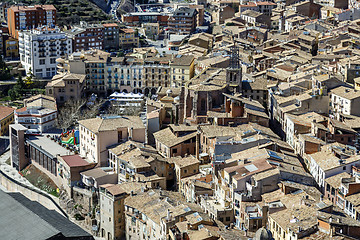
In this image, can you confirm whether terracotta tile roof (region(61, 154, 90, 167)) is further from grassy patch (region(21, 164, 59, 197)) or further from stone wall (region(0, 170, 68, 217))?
stone wall (region(0, 170, 68, 217))

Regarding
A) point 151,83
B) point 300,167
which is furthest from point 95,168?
point 151,83

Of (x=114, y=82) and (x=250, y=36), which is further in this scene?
(x=250, y=36)

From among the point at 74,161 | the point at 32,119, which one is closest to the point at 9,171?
the point at 32,119

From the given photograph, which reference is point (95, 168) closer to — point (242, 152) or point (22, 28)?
point (242, 152)

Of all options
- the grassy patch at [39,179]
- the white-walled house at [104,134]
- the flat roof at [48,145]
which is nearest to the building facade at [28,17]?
the flat roof at [48,145]

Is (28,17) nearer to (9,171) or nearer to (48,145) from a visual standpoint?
(9,171)

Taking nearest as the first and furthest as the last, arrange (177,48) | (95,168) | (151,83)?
(95,168) < (151,83) < (177,48)

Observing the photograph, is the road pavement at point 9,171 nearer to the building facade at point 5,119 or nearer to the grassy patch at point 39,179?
the grassy patch at point 39,179

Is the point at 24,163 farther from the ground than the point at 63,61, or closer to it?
closer to it
